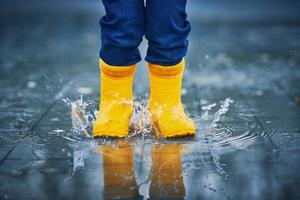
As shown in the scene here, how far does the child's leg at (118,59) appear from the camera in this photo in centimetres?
232

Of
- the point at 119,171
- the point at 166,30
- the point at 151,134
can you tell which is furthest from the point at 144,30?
the point at 119,171

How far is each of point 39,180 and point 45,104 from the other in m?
1.15

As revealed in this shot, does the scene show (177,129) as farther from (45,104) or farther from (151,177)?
(45,104)

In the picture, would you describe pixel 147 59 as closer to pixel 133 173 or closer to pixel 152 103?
pixel 152 103

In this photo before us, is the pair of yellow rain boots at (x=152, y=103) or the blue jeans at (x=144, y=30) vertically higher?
the blue jeans at (x=144, y=30)

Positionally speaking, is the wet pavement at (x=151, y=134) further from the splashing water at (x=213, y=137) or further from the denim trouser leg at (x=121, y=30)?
the denim trouser leg at (x=121, y=30)

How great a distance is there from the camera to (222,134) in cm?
246

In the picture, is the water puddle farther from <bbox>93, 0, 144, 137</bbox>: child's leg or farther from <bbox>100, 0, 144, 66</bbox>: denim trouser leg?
<bbox>100, 0, 144, 66</bbox>: denim trouser leg

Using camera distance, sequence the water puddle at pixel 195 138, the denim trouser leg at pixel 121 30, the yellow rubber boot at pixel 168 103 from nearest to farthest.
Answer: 1. the water puddle at pixel 195 138
2. the denim trouser leg at pixel 121 30
3. the yellow rubber boot at pixel 168 103

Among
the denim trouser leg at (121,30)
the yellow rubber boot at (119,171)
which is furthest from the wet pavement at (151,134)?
the denim trouser leg at (121,30)

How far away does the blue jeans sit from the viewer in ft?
7.61

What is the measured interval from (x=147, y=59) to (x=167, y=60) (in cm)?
10

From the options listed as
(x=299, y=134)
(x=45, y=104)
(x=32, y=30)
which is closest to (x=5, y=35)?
(x=32, y=30)

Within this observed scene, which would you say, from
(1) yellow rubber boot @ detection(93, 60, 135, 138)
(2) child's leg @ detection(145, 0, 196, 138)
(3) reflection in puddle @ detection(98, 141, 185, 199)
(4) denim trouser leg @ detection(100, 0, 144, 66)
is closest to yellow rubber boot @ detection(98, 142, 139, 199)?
(3) reflection in puddle @ detection(98, 141, 185, 199)
